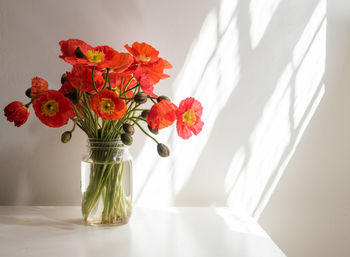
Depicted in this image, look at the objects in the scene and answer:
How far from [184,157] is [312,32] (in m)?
0.60

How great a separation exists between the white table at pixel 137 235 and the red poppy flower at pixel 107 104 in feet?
0.99

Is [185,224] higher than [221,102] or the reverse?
the reverse

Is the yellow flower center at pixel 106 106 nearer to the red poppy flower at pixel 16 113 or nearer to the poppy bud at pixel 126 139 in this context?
the poppy bud at pixel 126 139

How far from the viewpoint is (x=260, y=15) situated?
1080 millimetres

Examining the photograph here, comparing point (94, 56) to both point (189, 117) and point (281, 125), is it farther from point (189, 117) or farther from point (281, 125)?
point (281, 125)

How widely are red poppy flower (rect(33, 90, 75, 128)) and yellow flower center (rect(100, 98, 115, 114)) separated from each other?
0.09 m

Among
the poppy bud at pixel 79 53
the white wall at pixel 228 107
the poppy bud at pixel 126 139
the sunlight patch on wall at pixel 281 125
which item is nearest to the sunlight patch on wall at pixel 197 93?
the white wall at pixel 228 107

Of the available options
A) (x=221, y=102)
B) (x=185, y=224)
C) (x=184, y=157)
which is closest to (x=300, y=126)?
(x=221, y=102)

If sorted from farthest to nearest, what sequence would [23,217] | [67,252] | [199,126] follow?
1. [23,217]
2. [199,126]
3. [67,252]

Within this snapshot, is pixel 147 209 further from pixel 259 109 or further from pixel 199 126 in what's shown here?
pixel 259 109

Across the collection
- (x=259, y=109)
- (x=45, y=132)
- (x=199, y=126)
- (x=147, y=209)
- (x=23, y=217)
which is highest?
(x=259, y=109)

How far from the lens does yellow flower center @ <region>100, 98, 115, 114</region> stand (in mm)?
755

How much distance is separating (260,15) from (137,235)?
79 centimetres

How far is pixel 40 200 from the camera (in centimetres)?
107
